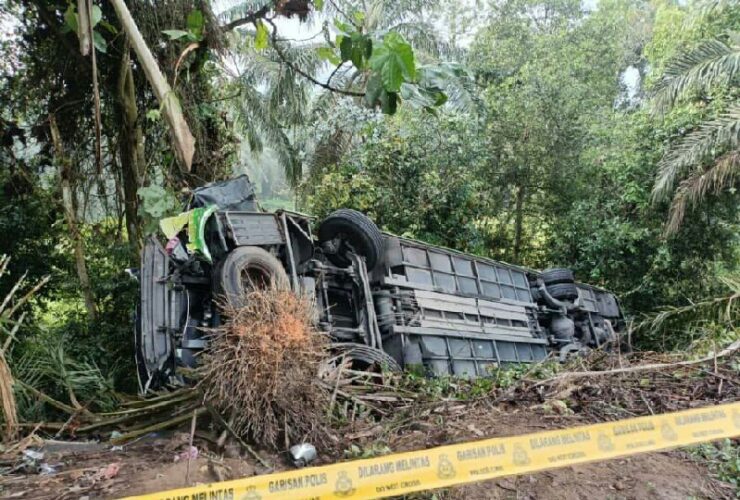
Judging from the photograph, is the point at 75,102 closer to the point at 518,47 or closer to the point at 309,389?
the point at 309,389

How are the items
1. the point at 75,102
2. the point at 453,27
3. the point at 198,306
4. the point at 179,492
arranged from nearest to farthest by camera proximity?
the point at 179,492 → the point at 198,306 → the point at 75,102 → the point at 453,27

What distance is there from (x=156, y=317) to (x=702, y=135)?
999 centimetres

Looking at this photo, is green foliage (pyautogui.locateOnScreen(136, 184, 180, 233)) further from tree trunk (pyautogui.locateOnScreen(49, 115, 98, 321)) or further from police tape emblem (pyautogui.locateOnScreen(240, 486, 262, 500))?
police tape emblem (pyautogui.locateOnScreen(240, 486, 262, 500))

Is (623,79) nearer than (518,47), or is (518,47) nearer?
(518,47)

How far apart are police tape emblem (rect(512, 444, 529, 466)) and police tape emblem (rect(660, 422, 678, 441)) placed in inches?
33.4

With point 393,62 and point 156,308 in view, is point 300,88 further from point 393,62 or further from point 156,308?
point 393,62

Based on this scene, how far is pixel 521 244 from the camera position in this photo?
16359mm

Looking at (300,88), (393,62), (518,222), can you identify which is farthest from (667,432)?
(300,88)

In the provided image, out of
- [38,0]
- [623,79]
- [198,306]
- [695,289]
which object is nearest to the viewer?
[198,306]

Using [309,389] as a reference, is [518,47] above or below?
above

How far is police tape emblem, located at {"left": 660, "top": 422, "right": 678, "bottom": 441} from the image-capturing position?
2857 mm

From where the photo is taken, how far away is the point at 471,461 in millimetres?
2539

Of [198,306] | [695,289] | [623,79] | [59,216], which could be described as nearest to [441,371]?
[198,306]

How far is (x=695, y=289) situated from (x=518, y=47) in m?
8.78
